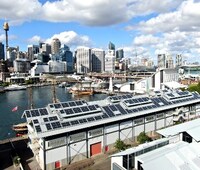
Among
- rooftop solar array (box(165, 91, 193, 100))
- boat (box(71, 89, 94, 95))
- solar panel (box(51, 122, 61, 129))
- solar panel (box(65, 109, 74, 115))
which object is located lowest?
boat (box(71, 89, 94, 95))

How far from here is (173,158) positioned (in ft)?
59.0

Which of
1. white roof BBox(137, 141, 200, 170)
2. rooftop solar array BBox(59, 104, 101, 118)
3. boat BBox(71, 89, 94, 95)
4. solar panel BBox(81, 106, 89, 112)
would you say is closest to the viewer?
white roof BBox(137, 141, 200, 170)

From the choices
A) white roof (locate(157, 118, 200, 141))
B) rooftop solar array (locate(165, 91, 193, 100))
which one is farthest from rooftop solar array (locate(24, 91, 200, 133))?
white roof (locate(157, 118, 200, 141))

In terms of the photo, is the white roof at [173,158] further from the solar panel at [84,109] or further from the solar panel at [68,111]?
the solar panel at [68,111]

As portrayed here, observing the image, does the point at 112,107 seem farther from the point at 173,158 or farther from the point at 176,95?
the point at 176,95

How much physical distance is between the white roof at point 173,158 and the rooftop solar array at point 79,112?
855cm

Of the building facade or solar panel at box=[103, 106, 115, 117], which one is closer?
the building facade

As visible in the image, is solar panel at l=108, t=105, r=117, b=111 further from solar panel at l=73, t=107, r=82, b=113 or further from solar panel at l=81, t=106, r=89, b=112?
solar panel at l=73, t=107, r=82, b=113

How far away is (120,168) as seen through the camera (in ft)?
61.7

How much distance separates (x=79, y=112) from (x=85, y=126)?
205cm

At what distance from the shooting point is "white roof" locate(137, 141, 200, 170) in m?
17.1

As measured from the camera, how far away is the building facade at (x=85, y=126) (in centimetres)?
2311

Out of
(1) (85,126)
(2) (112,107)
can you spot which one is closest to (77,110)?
(1) (85,126)

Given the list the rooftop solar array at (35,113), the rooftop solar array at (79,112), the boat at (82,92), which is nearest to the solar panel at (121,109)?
the rooftop solar array at (79,112)
